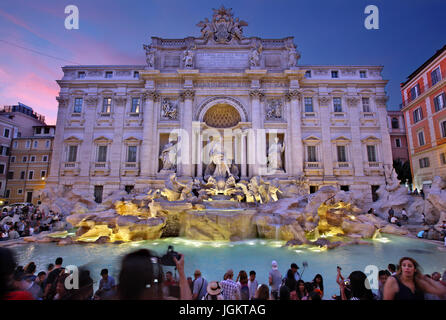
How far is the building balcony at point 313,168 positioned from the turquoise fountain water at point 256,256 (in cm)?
910

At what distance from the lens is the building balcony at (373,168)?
18578 mm

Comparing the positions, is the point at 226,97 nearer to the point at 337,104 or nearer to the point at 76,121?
the point at 337,104

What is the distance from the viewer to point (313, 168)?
732 inches

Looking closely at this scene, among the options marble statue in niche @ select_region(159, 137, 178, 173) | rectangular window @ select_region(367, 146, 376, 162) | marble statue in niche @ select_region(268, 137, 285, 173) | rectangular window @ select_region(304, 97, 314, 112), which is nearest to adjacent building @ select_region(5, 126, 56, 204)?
marble statue in niche @ select_region(159, 137, 178, 173)

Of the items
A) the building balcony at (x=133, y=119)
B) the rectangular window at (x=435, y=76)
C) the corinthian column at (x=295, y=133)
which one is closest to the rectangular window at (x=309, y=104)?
the corinthian column at (x=295, y=133)

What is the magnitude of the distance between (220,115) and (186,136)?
165 inches

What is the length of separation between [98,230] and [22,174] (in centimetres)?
2172

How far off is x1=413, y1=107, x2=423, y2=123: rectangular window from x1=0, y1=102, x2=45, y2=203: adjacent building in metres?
42.5

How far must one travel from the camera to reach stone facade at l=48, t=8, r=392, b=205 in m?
18.5

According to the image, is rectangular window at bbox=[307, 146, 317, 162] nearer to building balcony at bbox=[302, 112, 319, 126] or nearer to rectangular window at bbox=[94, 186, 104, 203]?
building balcony at bbox=[302, 112, 319, 126]

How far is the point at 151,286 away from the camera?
2.03 metres

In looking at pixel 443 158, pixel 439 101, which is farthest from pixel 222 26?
pixel 443 158

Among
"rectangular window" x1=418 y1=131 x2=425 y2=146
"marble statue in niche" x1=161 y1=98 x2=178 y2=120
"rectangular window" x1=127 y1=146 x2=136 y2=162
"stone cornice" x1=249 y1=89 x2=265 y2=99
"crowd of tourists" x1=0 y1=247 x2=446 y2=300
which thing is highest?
"stone cornice" x1=249 y1=89 x2=265 y2=99

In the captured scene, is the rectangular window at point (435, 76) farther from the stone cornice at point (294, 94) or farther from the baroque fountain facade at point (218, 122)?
the stone cornice at point (294, 94)
